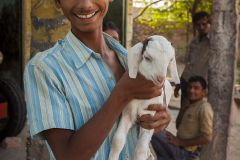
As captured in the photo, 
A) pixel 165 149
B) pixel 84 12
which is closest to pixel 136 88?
pixel 84 12

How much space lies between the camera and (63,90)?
A: 1.39 meters

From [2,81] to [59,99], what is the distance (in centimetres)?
396

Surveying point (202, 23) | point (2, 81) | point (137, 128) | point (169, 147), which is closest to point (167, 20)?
point (202, 23)

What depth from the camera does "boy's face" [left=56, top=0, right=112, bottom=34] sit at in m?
1.44

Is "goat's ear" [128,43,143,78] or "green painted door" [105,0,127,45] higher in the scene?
"goat's ear" [128,43,143,78]

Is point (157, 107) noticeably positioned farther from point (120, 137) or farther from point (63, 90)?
point (63, 90)

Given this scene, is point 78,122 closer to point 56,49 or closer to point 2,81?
point 56,49

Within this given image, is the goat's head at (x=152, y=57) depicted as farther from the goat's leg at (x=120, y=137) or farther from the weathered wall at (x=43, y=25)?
the weathered wall at (x=43, y=25)

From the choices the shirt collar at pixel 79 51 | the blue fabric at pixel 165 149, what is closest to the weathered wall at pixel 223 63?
the blue fabric at pixel 165 149

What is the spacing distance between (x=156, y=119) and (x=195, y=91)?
2.85 metres

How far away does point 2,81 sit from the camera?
16.9 feet

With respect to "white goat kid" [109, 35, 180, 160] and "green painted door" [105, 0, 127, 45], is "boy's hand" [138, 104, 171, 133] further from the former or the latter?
"green painted door" [105, 0, 127, 45]

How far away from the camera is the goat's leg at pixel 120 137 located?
1.53 meters

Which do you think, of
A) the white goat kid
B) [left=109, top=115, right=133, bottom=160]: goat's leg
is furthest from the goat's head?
[left=109, top=115, right=133, bottom=160]: goat's leg
